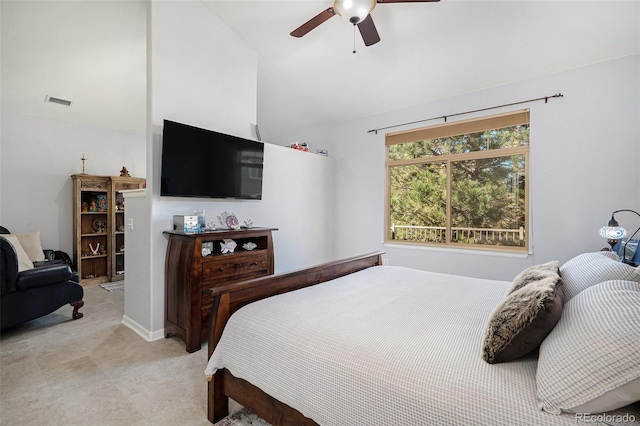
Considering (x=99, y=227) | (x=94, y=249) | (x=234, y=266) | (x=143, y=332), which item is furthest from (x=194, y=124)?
(x=94, y=249)

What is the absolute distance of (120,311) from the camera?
139 inches

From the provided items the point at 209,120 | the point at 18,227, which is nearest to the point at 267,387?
the point at 209,120

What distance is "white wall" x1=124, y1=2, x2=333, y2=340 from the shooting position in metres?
2.84

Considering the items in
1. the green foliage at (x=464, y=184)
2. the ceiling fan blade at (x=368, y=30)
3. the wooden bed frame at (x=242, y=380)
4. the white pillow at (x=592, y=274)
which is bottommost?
the wooden bed frame at (x=242, y=380)

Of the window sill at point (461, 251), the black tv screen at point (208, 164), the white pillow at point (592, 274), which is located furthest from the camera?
the window sill at point (461, 251)

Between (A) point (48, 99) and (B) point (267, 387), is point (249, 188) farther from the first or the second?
(A) point (48, 99)

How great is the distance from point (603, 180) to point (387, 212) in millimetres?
2556

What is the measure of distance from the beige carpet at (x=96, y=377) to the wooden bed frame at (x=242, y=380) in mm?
208

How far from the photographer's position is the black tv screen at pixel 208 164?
2.81 m

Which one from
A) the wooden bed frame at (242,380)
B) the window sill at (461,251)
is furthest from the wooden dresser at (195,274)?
the window sill at (461,251)

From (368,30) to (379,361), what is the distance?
Answer: 8.88 feet

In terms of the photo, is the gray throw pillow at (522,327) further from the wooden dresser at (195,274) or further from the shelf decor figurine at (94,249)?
the shelf decor figurine at (94,249)

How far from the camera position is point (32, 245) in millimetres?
4016

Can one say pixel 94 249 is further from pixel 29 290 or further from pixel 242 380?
pixel 242 380
